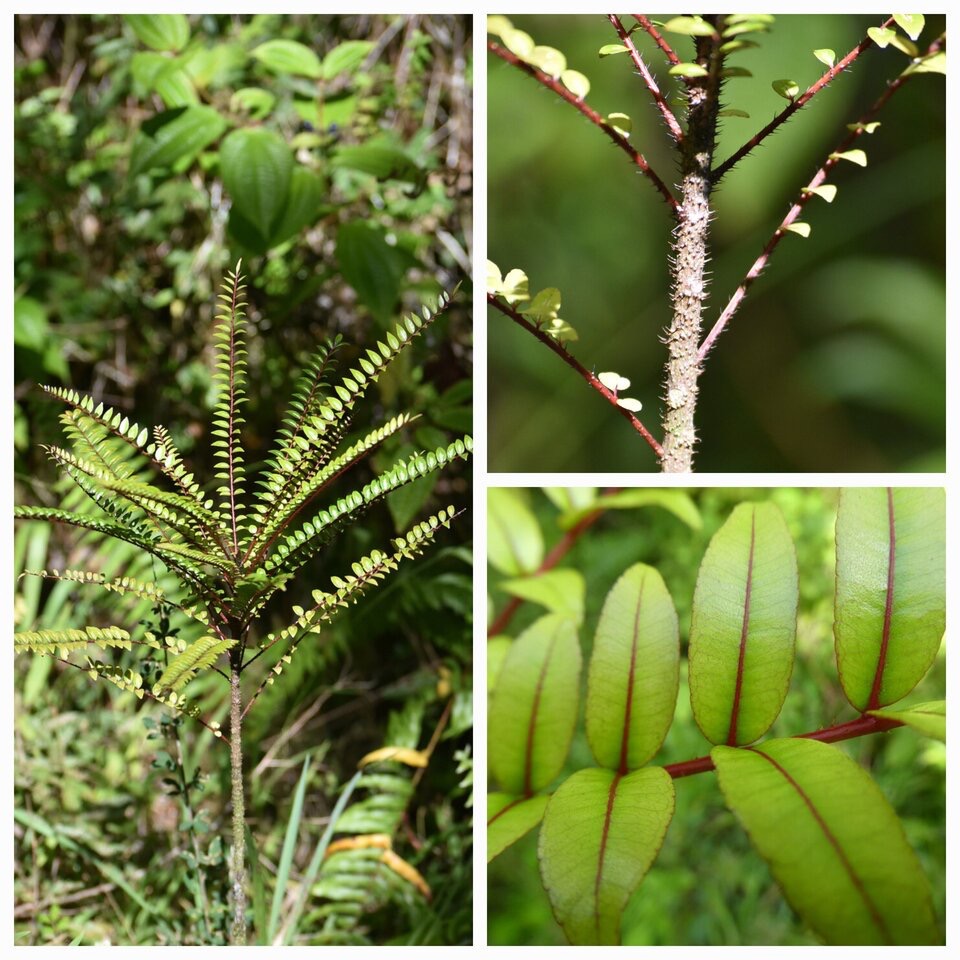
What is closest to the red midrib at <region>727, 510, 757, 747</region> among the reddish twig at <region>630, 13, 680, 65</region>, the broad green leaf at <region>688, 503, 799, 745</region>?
the broad green leaf at <region>688, 503, 799, 745</region>

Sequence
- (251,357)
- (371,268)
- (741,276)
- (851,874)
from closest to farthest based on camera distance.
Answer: (851,874) → (741,276) → (371,268) → (251,357)

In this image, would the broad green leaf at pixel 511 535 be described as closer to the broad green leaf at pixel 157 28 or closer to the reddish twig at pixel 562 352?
the reddish twig at pixel 562 352

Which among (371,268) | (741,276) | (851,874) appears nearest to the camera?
(851,874)

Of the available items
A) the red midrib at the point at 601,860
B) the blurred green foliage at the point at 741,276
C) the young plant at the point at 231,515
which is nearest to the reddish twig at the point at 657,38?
the blurred green foliage at the point at 741,276

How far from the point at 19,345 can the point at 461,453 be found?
89 cm

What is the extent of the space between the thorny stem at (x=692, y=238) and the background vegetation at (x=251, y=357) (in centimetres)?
40

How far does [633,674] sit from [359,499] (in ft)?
0.88

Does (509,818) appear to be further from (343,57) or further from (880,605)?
(343,57)

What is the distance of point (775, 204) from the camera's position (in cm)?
99

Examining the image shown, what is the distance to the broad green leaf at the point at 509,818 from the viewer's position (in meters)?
0.72

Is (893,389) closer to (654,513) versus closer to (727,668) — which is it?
(654,513)

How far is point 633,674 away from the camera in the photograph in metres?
0.71

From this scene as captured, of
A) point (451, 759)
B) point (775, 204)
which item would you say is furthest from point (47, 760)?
point (775, 204)

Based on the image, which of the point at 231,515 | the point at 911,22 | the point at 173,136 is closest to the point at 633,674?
the point at 231,515
